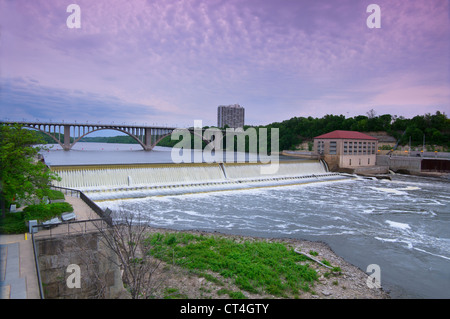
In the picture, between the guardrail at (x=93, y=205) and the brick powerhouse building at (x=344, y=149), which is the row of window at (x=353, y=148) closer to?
the brick powerhouse building at (x=344, y=149)

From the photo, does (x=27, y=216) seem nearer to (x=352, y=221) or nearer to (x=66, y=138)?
(x=352, y=221)

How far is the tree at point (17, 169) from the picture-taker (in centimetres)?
799

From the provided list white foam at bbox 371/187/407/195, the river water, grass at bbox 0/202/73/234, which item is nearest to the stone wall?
grass at bbox 0/202/73/234

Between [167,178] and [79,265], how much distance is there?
52.7ft

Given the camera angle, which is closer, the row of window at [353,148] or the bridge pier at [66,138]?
the row of window at [353,148]

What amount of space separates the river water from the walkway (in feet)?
22.0

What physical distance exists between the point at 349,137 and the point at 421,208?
19099mm

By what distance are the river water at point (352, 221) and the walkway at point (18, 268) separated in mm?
6709

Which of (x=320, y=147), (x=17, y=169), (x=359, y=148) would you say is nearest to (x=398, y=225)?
(x=17, y=169)

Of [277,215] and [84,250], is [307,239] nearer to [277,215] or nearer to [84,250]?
[277,215]

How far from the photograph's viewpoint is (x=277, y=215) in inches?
621

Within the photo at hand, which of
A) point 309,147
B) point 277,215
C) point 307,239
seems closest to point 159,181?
point 277,215

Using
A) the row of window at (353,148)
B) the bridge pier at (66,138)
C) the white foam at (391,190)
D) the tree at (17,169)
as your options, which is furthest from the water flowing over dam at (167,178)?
the bridge pier at (66,138)
